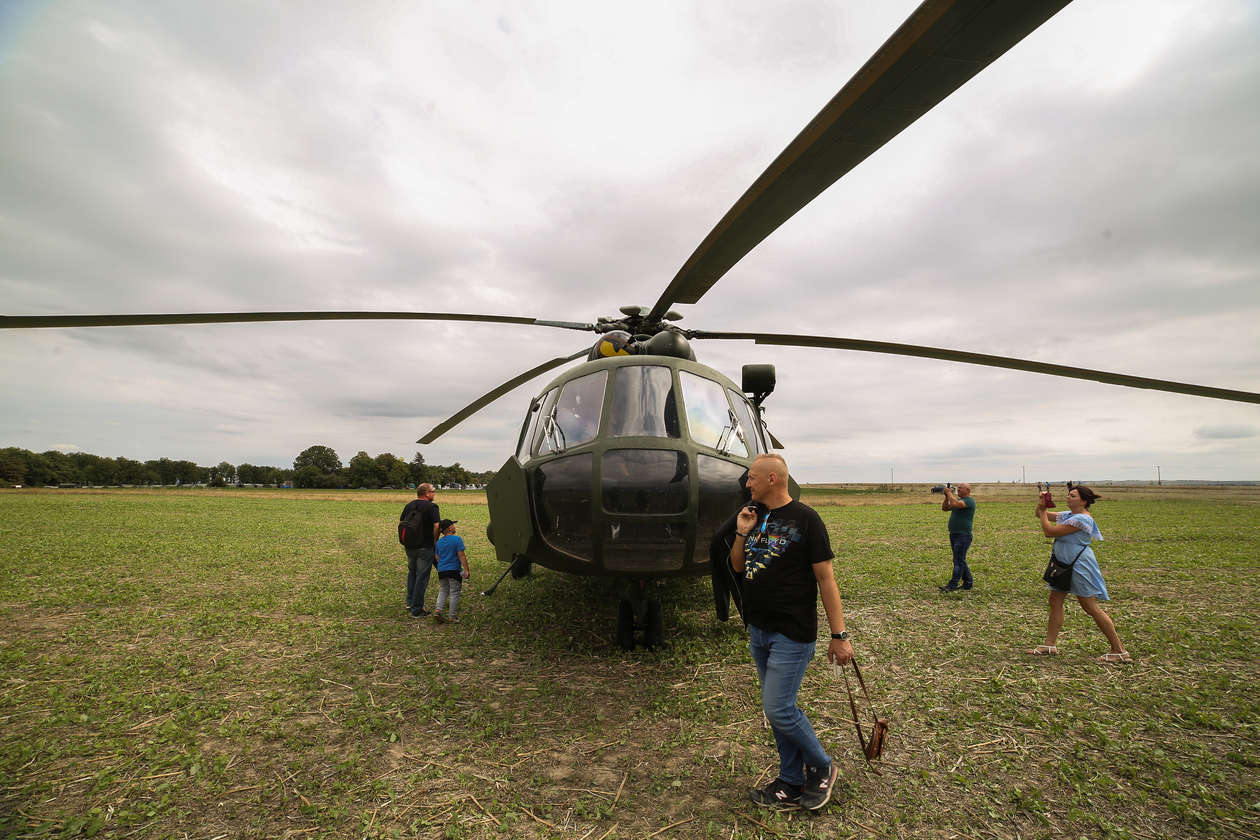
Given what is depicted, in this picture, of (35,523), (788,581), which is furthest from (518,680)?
(35,523)

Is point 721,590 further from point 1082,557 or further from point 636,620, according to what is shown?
point 1082,557

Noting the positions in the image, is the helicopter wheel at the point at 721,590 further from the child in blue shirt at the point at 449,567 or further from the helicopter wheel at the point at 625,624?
the child in blue shirt at the point at 449,567

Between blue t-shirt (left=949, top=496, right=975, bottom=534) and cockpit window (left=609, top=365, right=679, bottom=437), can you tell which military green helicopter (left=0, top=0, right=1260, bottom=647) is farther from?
blue t-shirt (left=949, top=496, right=975, bottom=534)

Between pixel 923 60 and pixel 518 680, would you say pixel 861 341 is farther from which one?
pixel 518 680

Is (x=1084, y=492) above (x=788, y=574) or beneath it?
above

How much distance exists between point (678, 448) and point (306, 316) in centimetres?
373

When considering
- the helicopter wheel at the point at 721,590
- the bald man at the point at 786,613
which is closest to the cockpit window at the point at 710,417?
the helicopter wheel at the point at 721,590

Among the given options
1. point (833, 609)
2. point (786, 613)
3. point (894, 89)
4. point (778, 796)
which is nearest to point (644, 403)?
point (786, 613)

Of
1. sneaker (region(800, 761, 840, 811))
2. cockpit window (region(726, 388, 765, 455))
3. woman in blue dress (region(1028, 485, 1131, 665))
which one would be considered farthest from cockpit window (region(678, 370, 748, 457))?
woman in blue dress (region(1028, 485, 1131, 665))

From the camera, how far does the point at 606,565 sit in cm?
400

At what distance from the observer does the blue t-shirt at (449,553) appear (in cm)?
691

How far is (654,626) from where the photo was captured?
535cm

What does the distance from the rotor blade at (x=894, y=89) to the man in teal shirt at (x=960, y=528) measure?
23.0ft

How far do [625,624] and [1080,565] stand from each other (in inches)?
178
